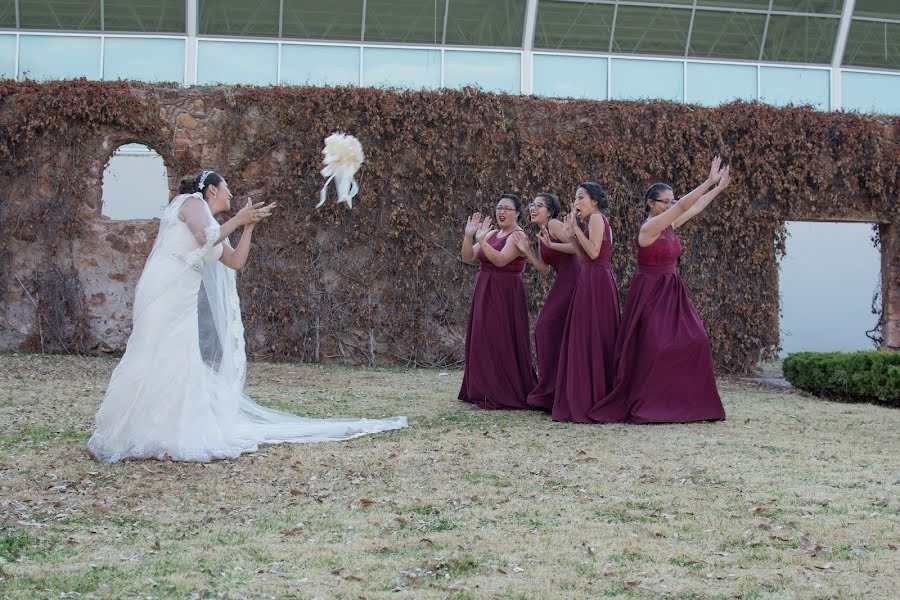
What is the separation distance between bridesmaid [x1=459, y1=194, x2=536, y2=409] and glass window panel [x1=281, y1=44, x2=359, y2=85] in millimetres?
6857

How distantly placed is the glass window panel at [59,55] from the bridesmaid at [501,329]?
8.62 meters

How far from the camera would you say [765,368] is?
1319 cm

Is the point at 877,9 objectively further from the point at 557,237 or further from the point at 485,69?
the point at 557,237

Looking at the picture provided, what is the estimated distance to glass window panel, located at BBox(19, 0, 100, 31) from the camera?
46.4ft

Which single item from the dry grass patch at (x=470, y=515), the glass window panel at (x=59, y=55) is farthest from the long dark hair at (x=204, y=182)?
the glass window panel at (x=59, y=55)

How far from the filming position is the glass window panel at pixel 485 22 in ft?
47.2

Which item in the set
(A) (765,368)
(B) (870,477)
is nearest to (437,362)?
(A) (765,368)

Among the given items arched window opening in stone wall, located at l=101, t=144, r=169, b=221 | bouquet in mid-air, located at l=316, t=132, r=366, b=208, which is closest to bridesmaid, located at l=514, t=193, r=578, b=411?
bouquet in mid-air, located at l=316, t=132, r=366, b=208

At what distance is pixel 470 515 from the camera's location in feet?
14.5

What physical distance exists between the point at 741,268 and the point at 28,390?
812 cm

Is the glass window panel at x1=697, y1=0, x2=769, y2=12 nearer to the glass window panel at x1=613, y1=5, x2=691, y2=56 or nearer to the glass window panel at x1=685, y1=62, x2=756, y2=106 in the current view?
the glass window panel at x1=613, y1=5, x2=691, y2=56

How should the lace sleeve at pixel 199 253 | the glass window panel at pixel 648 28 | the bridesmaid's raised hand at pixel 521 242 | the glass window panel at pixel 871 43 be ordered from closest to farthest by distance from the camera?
the lace sleeve at pixel 199 253, the bridesmaid's raised hand at pixel 521 242, the glass window panel at pixel 648 28, the glass window panel at pixel 871 43

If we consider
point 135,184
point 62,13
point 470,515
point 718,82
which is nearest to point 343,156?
point 470,515

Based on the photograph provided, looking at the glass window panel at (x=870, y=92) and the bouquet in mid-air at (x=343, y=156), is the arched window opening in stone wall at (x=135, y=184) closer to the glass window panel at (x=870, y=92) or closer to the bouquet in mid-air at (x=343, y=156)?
the bouquet in mid-air at (x=343, y=156)
